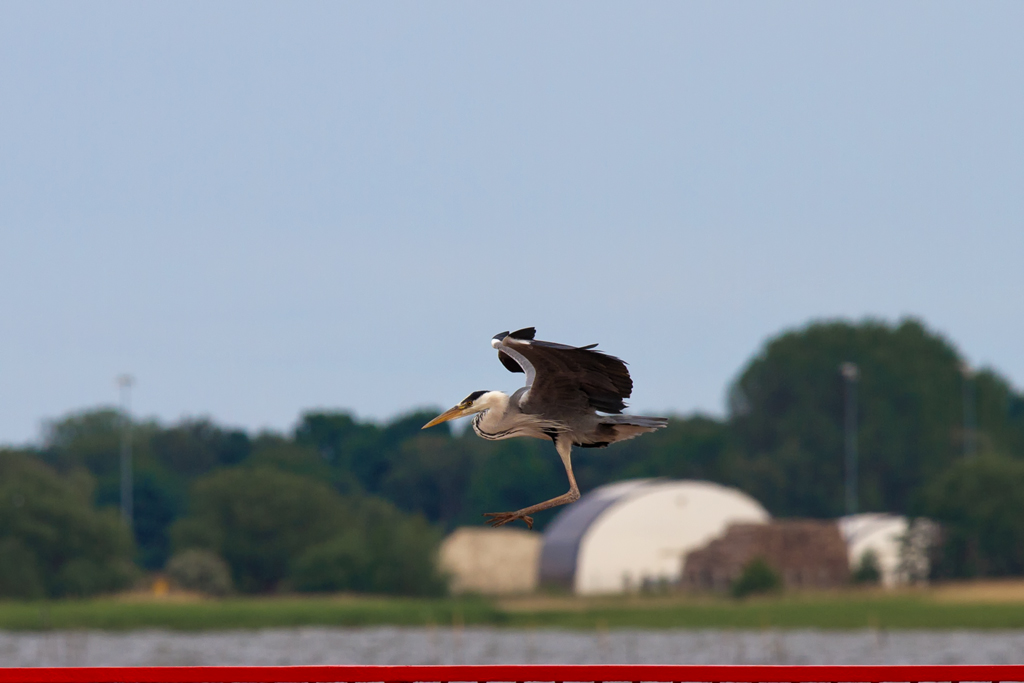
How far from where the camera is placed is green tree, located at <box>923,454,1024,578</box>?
7712 centimetres

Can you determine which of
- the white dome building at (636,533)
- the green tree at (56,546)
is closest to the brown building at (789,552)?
the white dome building at (636,533)

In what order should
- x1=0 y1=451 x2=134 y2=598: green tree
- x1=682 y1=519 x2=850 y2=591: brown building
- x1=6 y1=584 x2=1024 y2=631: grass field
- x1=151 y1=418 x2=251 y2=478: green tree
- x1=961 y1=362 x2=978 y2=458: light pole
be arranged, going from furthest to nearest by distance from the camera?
x1=151 y1=418 x2=251 y2=478: green tree < x1=961 y1=362 x2=978 y2=458: light pole < x1=682 y1=519 x2=850 y2=591: brown building < x1=0 y1=451 x2=134 y2=598: green tree < x1=6 y1=584 x2=1024 y2=631: grass field

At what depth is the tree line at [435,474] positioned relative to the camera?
255ft

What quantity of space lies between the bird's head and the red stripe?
1.41 meters

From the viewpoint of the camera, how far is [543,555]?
264ft

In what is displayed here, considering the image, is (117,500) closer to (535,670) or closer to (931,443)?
(931,443)

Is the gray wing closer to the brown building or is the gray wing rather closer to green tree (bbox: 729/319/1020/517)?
the brown building

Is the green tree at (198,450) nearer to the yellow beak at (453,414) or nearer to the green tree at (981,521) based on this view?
the green tree at (981,521)

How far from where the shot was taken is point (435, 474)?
126 metres

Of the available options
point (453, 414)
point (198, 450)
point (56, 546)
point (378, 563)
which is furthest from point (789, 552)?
point (453, 414)

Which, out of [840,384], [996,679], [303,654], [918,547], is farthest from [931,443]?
[996,679]

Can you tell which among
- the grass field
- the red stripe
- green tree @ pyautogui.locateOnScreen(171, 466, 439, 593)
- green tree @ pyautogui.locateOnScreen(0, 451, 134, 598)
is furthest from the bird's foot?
green tree @ pyautogui.locateOnScreen(0, 451, 134, 598)

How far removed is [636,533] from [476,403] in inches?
2801

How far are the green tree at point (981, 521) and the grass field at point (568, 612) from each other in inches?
88.0
